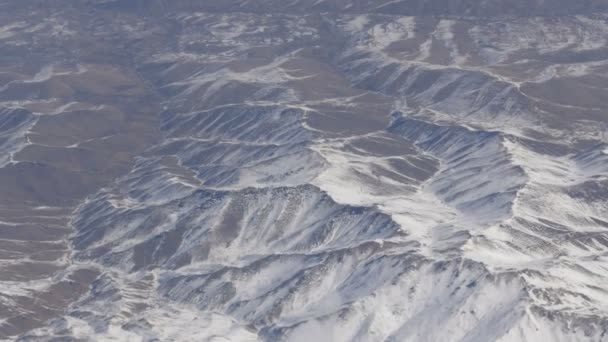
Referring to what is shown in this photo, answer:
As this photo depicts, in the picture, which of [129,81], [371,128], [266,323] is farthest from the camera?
[129,81]

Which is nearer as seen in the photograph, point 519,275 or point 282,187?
point 519,275

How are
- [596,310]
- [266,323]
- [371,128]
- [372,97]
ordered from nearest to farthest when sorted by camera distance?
[596,310]
[266,323]
[371,128]
[372,97]

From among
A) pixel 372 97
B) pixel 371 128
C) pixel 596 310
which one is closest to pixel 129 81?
pixel 372 97

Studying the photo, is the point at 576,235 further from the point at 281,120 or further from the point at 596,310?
the point at 281,120

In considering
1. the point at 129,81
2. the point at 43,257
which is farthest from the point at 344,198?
the point at 129,81

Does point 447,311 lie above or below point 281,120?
above

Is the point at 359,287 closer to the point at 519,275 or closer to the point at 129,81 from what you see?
the point at 519,275
